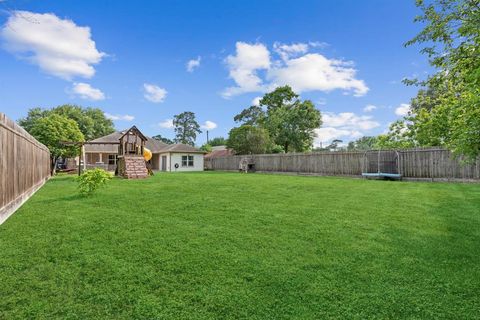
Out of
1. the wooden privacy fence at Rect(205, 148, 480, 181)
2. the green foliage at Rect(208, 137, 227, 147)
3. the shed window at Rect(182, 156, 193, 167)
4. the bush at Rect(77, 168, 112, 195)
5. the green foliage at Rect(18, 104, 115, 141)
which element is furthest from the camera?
Result: the green foliage at Rect(208, 137, 227, 147)

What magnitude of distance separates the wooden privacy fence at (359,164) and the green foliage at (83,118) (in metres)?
24.5

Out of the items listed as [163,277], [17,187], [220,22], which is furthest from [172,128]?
[163,277]

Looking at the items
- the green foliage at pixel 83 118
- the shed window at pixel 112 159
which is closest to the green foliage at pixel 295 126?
the shed window at pixel 112 159

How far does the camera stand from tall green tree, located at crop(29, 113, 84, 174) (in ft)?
63.9

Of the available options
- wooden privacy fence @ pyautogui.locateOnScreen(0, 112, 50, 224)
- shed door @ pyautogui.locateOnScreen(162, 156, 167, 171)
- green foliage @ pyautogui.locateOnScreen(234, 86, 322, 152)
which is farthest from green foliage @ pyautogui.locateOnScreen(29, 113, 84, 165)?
green foliage @ pyautogui.locateOnScreen(234, 86, 322, 152)

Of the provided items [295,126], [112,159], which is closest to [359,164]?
[295,126]

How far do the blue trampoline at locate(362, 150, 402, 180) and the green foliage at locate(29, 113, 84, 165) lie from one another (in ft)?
63.7

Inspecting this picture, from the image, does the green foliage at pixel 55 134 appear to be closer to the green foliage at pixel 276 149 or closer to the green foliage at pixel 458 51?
the green foliage at pixel 276 149

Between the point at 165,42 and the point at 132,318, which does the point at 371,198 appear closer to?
the point at 132,318

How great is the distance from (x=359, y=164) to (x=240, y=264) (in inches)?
538

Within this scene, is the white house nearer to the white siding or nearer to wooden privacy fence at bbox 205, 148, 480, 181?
the white siding

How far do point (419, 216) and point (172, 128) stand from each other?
189 ft

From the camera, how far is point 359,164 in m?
14.9

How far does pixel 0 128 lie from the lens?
421cm
